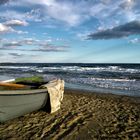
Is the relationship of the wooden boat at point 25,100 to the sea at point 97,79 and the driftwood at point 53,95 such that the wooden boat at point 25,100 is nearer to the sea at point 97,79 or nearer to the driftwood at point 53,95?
the driftwood at point 53,95

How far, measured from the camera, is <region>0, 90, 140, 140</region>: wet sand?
6.65 m

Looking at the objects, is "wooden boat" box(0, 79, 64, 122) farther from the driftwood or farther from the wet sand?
the wet sand

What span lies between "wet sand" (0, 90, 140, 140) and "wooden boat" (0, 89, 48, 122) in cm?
26

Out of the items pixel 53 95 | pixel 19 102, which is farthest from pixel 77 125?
pixel 19 102

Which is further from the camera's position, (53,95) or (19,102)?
(53,95)

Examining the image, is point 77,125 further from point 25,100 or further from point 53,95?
point 25,100

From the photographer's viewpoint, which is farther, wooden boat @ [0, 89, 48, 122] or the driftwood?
the driftwood

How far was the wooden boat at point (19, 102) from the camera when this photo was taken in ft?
25.0

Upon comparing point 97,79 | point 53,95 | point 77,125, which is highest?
point 53,95

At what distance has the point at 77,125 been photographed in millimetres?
7586

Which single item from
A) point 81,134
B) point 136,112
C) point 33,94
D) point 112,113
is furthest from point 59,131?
point 136,112

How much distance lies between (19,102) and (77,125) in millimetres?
2096

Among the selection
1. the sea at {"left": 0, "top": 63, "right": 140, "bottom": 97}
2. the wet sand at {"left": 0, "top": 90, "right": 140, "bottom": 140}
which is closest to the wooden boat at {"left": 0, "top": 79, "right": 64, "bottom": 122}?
the wet sand at {"left": 0, "top": 90, "right": 140, "bottom": 140}

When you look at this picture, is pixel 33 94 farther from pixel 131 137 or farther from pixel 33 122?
pixel 131 137
